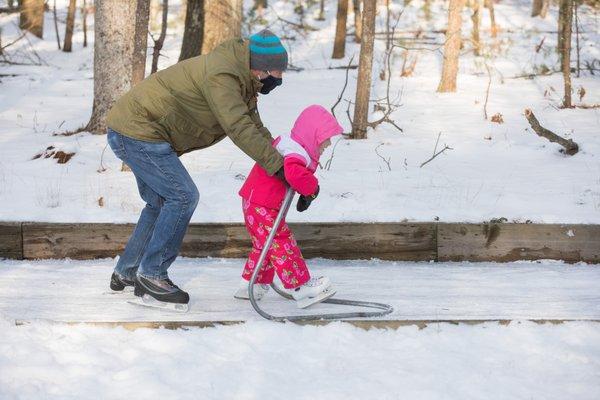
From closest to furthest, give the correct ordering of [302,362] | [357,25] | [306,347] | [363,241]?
[302,362] → [306,347] → [363,241] → [357,25]

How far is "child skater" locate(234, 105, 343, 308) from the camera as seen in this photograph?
5.16 m

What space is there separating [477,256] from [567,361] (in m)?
2.47

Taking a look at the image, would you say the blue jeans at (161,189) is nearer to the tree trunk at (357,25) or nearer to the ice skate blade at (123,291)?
the ice skate blade at (123,291)

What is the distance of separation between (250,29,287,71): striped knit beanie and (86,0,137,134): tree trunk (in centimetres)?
545

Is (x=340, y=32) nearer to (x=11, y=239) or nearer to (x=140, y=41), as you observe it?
(x=140, y=41)

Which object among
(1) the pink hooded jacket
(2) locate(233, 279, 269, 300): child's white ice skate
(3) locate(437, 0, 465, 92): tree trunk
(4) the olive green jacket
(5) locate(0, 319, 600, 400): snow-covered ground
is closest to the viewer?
(5) locate(0, 319, 600, 400): snow-covered ground

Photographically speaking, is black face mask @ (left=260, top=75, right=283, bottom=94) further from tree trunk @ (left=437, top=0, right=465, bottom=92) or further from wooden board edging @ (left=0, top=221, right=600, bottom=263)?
tree trunk @ (left=437, top=0, right=465, bottom=92)

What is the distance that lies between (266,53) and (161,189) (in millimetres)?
1029

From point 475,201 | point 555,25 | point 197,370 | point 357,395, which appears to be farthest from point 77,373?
point 555,25

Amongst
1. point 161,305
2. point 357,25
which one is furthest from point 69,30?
point 161,305

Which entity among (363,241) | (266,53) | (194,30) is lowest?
(194,30)

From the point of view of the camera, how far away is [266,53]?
501 cm

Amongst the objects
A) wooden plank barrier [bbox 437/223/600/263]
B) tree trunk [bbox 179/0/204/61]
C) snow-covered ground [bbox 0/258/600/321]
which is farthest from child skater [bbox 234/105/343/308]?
tree trunk [bbox 179/0/204/61]

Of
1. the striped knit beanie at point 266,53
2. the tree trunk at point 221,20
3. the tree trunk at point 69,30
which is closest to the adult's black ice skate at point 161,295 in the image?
the striped knit beanie at point 266,53
